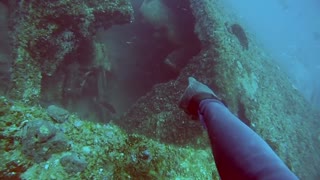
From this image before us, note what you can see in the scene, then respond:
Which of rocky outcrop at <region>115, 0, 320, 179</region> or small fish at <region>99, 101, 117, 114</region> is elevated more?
rocky outcrop at <region>115, 0, 320, 179</region>

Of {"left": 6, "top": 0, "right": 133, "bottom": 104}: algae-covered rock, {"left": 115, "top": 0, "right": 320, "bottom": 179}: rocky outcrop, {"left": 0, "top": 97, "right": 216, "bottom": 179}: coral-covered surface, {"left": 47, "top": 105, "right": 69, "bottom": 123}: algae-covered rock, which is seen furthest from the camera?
{"left": 115, "top": 0, "right": 320, "bottom": 179}: rocky outcrop

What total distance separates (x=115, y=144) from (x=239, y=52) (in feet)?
12.2

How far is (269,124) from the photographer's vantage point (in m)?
5.80

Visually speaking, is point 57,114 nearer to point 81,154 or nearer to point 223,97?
point 81,154

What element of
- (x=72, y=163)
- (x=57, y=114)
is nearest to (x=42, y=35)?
(x=57, y=114)

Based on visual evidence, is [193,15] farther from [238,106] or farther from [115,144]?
[115,144]

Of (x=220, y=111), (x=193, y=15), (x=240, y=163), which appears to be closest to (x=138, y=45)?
(x=193, y=15)

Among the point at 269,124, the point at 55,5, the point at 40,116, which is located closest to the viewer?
the point at 40,116

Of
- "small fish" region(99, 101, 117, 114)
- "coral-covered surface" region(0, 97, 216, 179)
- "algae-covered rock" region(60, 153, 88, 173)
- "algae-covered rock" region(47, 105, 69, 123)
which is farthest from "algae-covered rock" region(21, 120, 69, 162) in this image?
"small fish" region(99, 101, 117, 114)

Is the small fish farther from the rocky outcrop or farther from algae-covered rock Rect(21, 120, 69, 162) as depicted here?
algae-covered rock Rect(21, 120, 69, 162)

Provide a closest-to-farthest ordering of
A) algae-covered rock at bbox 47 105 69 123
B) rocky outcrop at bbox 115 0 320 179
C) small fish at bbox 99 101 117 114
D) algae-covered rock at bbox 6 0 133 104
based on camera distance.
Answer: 1. algae-covered rock at bbox 47 105 69 123
2. algae-covered rock at bbox 6 0 133 104
3. rocky outcrop at bbox 115 0 320 179
4. small fish at bbox 99 101 117 114

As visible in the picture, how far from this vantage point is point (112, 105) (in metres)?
6.46

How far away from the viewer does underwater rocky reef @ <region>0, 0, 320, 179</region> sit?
3.17 m

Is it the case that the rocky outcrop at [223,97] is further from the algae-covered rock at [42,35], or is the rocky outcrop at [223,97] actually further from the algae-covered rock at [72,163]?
the algae-covered rock at [42,35]
